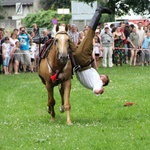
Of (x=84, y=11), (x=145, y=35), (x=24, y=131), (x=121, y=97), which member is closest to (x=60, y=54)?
(x=24, y=131)

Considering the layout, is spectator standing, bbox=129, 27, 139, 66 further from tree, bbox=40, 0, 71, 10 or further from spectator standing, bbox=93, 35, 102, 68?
tree, bbox=40, 0, 71, 10

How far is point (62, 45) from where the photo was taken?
1375 centimetres

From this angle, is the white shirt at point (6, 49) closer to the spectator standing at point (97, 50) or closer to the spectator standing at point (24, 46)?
the spectator standing at point (24, 46)

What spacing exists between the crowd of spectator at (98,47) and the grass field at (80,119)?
13.2 feet

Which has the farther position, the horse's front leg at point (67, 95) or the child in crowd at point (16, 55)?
the child in crowd at point (16, 55)

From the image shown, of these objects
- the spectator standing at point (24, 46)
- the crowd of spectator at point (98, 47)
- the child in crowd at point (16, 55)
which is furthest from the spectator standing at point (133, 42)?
the child in crowd at point (16, 55)

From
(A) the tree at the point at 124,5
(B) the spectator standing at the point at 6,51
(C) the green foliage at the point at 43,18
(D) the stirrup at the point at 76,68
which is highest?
(A) the tree at the point at 124,5

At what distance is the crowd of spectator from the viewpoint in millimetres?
28828

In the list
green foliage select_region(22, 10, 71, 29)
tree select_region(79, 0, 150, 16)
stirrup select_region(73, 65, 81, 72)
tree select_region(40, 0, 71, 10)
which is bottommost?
green foliage select_region(22, 10, 71, 29)

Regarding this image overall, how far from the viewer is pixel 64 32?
14.1 m

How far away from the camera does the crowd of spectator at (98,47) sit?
28828 mm

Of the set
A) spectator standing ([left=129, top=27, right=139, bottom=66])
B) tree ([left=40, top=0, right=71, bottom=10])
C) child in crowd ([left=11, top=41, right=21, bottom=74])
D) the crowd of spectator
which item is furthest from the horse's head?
tree ([left=40, top=0, right=71, bottom=10])

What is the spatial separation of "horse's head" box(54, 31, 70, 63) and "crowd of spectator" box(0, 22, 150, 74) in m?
12.8

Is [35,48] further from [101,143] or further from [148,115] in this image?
[101,143]
